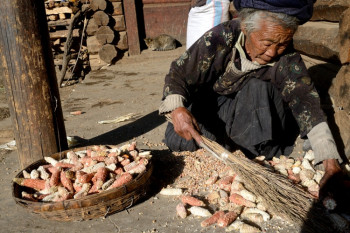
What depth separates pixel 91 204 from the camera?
2055 millimetres

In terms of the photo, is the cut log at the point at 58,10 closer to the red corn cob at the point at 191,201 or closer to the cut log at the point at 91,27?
the cut log at the point at 91,27

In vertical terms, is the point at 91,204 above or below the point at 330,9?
below

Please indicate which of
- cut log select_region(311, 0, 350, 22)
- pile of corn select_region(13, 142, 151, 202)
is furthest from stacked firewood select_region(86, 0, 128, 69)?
pile of corn select_region(13, 142, 151, 202)

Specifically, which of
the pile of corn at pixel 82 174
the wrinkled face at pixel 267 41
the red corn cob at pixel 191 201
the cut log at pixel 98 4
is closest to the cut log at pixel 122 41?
the cut log at pixel 98 4

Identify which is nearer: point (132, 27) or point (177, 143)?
point (177, 143)

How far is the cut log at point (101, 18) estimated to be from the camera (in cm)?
667

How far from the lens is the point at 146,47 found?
289 inches

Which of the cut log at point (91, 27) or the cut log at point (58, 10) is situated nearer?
the cut log at point (91, 27)

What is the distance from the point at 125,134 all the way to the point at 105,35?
3.68m

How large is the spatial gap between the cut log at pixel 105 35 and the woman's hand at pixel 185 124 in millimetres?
4703

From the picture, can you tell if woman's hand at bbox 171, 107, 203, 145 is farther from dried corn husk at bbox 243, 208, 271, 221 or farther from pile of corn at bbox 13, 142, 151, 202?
dried corn husk at bbox 243, 208, 271, 221

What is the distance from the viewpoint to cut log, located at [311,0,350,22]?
294 centimetres

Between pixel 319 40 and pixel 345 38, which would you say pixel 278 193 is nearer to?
pixel 345 38

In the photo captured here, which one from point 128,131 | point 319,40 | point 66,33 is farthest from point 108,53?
point 319,40
